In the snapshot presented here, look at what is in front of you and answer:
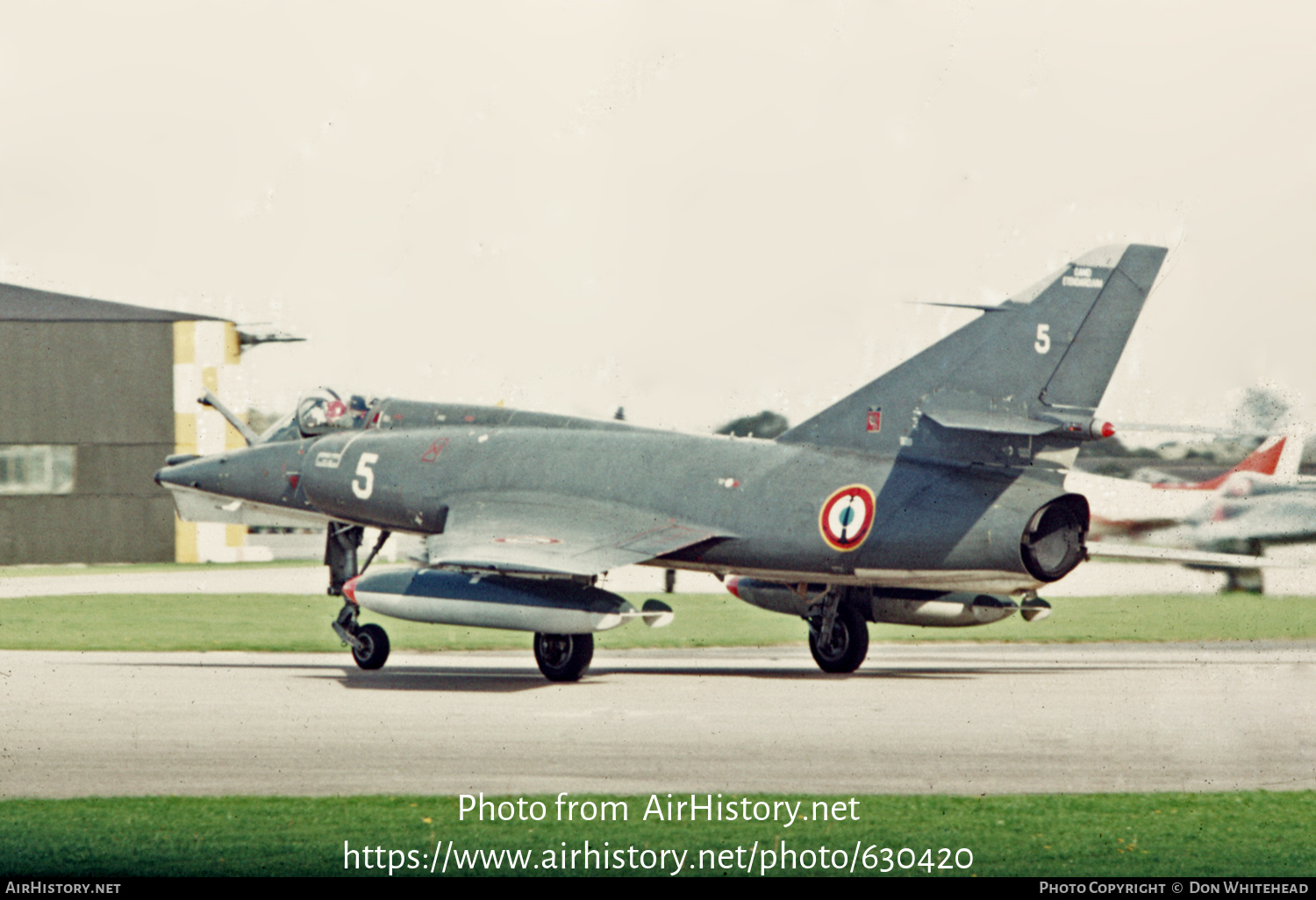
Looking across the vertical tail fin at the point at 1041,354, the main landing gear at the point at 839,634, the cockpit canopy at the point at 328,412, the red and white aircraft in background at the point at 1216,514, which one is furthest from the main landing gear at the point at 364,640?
the red and white aircraft in background at the point at 1216,514

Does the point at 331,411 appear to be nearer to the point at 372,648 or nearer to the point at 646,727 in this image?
the point at 372,648

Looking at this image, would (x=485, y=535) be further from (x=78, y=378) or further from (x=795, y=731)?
(x=78, y=378)

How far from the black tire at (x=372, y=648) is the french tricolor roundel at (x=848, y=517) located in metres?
6.41

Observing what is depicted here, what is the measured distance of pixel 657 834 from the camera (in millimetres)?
8930

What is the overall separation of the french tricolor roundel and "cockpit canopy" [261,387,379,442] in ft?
25.6

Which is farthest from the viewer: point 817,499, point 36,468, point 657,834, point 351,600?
point 36,468

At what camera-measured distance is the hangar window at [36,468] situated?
48500mm

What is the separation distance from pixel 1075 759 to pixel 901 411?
6.43 m

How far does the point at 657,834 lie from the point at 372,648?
1156cm

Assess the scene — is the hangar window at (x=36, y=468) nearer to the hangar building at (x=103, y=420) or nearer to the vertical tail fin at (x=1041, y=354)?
the hangar building at (x=103, y=420)

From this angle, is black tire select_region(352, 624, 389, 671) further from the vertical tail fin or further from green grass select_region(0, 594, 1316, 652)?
the vertical tail fin

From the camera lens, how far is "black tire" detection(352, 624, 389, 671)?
19812 millimetres

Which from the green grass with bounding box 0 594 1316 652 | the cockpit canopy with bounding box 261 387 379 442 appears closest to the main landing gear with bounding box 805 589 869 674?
the green grass with bounding box 0 594 1316 652

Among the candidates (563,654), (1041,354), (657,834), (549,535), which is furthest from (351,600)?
(657,834)
